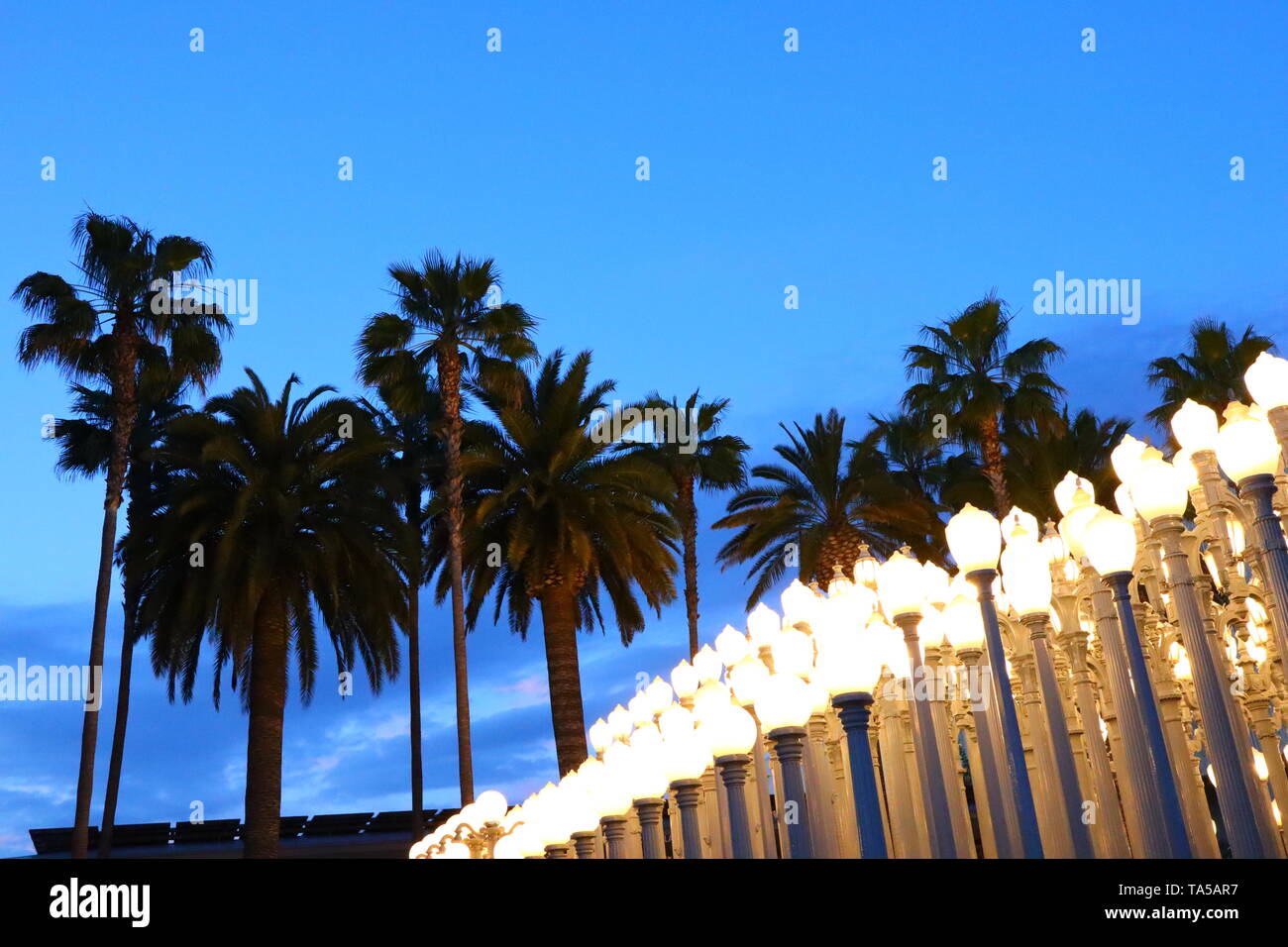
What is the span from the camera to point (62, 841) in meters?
29.6

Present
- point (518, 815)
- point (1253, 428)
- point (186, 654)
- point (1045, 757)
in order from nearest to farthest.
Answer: point (1253, 428) → point (1045, 757) → point (518, 815) → point (186, 654)

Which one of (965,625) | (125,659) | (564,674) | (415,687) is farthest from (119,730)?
(965,625)

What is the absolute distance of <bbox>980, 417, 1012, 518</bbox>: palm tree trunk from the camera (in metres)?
27.7

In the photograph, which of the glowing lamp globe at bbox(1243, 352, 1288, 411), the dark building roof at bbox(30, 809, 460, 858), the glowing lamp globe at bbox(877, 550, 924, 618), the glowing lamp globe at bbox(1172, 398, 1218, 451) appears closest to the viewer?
the glowing lamp globe at bbox(1243, 352, 1288, 411)

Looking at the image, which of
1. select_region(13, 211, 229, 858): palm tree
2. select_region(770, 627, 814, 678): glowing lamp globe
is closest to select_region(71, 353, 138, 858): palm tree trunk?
select_region(13, 211, 229, 858): palm tree

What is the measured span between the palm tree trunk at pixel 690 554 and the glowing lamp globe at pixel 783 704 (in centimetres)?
2669

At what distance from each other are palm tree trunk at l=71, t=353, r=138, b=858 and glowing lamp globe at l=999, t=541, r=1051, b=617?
19.4 m

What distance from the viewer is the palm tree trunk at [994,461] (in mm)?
27656

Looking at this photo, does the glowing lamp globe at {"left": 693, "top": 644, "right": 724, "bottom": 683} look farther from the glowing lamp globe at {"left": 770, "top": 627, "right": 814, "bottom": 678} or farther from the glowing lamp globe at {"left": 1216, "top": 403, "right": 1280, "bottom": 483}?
the glowing lamp globe at {"left": 1216, "top": 403, "right": 1280, "bottom": 483}

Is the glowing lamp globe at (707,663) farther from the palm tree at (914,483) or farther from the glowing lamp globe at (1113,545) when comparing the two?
the palm tree at (914,483)
